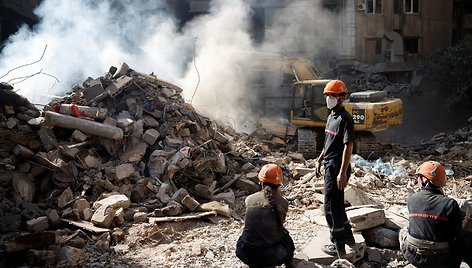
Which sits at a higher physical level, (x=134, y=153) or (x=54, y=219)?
(x=134, y=153)

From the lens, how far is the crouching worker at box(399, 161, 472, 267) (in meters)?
3.80

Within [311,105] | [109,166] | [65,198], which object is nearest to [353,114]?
[311,105]

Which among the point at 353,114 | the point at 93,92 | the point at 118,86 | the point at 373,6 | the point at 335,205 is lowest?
the point at 335,205

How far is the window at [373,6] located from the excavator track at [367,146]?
16.5 meters

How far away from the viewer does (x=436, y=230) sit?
384 cm

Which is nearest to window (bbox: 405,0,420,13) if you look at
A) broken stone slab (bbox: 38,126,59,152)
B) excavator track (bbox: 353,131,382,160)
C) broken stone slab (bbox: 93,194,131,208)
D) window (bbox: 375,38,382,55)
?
window (bbox: 375,38,382,55)

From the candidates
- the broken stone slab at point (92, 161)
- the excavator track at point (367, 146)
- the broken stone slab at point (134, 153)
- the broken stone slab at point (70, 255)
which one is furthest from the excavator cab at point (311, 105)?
the broken stone slab at point (70, 255)

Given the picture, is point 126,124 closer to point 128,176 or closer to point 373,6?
point 128,176

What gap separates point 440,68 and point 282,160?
46.4 ft

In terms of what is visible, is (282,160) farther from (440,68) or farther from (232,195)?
(440,68)

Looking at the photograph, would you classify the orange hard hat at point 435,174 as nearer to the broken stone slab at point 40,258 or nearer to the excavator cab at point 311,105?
the broken stone slab at point 40,258

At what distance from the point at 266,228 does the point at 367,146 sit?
28.2ft

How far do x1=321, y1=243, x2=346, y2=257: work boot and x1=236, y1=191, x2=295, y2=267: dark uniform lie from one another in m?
1.05

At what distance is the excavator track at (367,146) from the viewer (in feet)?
39.8
